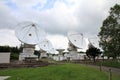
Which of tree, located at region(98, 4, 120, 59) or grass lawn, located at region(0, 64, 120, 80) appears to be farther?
tree, located at region(98, 4, 120, 59)

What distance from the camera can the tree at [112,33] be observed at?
3195 centimetres

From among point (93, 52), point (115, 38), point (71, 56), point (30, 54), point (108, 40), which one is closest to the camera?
point (115, 38)

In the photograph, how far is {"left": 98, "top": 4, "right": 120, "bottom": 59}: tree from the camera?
31945 mm

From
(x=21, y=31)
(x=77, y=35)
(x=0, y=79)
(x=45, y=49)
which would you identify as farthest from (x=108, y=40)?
(x=45, y=49)

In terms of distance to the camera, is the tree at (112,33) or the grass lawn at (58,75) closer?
the grass lawn at (58,75)

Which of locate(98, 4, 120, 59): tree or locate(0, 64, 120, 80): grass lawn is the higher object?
locate(98, 4, 120, 59): tree

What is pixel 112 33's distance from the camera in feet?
110

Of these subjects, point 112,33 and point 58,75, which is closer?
point 58,75

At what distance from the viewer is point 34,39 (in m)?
52.1

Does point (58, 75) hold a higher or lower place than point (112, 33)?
lower

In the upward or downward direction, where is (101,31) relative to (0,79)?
upward

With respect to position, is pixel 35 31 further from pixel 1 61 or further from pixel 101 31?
pixel 101 31

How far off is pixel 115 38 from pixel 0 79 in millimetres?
17960

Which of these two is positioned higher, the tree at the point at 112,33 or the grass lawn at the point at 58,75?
the tree at the point at 112,33
